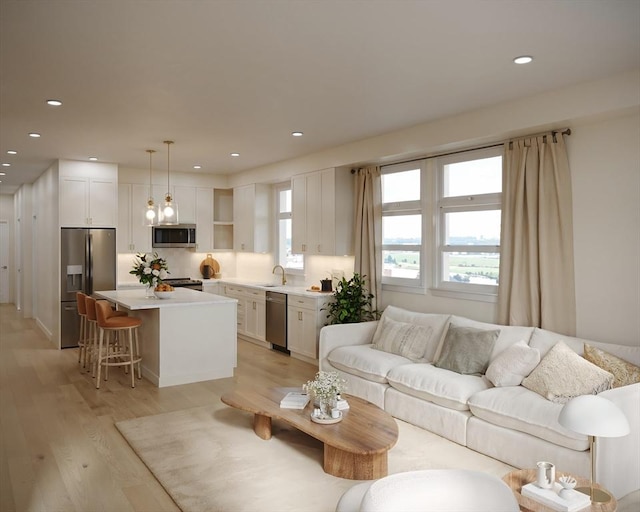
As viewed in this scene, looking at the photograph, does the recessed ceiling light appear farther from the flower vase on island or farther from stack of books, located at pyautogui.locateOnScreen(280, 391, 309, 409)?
the flower vase on island

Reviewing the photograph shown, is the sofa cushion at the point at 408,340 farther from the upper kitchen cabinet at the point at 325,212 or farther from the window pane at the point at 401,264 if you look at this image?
the upper kitchen cabinet at the point at 325,212

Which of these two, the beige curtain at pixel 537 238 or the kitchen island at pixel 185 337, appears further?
the kitchen island at pixel 185 337

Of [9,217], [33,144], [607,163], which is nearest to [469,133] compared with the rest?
[607,163]

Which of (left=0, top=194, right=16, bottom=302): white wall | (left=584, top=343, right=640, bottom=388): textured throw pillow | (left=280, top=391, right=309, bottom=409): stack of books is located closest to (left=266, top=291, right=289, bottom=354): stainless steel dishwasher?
(left=280, top=391, right=309, bottom=409): stack of books

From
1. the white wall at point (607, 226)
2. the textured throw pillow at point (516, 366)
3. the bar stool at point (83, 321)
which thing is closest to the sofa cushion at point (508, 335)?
the textured throw pillow at point (516, 366)

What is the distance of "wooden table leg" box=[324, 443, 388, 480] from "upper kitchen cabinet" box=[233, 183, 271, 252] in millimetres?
5430

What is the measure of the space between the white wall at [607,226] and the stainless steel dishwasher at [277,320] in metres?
3.96

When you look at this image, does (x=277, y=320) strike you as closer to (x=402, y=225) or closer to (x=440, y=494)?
(x=402, y=225)

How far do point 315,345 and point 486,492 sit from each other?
190 inches

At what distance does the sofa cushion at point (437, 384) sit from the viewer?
4023mm

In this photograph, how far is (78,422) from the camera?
4465mm

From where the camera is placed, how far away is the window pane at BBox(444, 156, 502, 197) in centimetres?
511

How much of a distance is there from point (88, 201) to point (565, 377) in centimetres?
673

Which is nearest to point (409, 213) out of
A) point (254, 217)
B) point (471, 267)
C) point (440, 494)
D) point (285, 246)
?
point (471, 267)
